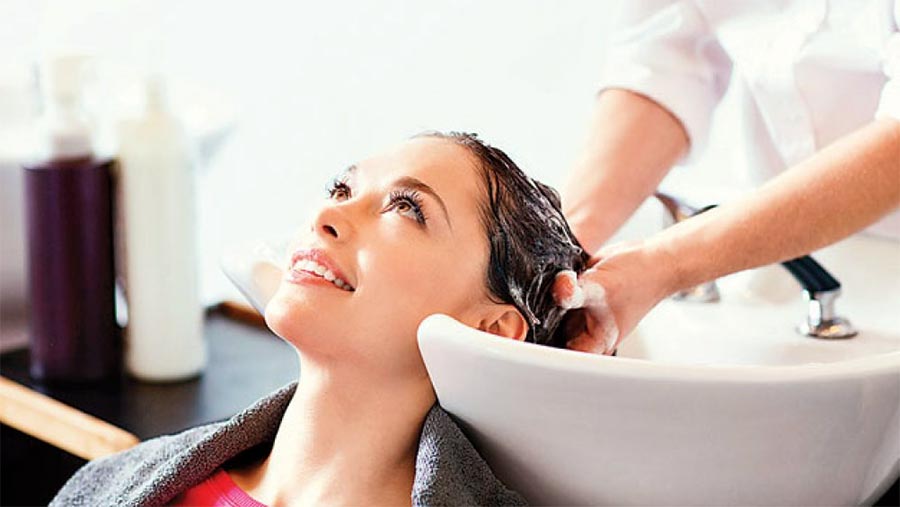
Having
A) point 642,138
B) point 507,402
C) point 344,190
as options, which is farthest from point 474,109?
point 507,402

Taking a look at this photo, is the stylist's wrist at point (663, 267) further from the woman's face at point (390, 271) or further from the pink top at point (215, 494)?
the pink top at point (215, 494)

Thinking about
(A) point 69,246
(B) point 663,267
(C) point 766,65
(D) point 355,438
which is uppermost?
(C) point 766,65

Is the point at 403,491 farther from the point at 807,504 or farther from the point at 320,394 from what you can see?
the point at 807,504

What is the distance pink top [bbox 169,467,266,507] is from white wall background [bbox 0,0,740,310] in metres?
0.67

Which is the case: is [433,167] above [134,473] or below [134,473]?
above

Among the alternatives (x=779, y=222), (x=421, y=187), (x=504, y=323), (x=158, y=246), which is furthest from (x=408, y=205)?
(x=158, y=246)

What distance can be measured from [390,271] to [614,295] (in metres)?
0.23

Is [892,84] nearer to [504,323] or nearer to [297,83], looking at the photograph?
[504,323]

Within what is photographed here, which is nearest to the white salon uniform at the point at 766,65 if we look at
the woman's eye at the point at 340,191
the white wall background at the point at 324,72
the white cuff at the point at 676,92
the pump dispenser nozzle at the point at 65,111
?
the white cuff at the point at 676,92

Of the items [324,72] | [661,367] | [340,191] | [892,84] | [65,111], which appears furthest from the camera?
[324,72]

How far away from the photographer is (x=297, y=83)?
2.42 m

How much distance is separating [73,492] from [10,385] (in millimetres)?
414

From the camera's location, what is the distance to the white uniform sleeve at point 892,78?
4.94 ft

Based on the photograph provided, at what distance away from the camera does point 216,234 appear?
8.64ft
